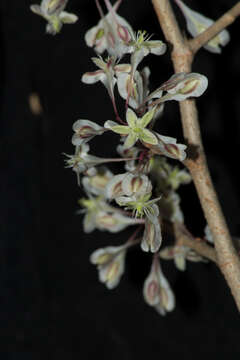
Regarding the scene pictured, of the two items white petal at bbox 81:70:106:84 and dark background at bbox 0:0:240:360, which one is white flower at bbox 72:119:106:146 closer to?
white petal at bbox 81:70:106:84

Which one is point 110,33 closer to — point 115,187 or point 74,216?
point 115,187

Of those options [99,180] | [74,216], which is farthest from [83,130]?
[74,216]

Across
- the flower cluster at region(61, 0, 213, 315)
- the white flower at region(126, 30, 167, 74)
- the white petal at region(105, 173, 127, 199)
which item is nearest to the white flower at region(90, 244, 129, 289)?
the flower cluster at region(61, 0, 213, 315)

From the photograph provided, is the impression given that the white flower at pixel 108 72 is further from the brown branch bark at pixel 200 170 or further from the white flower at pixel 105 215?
the white flower at pixel 105 215

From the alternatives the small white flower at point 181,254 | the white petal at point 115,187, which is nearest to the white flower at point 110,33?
the white petal at point 115,187

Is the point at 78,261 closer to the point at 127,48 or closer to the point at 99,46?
the point at 99,46

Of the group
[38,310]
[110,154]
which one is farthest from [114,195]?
[38,310]
